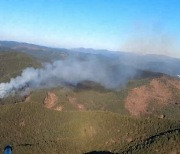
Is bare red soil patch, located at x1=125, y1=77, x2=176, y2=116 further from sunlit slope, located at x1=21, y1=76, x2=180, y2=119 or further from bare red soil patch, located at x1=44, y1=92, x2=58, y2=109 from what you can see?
bare red soil patch, located at x1=44, y1=92, x2=58, y2=109

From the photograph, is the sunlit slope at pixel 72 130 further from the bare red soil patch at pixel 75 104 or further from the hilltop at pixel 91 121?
the bare red soil patch at pixel 75 104

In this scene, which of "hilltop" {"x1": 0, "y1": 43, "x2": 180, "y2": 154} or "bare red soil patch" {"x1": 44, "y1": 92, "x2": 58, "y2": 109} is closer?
"hilltop" {"x1": 0, "y1": 43, "x2": 180, "y2": 154}

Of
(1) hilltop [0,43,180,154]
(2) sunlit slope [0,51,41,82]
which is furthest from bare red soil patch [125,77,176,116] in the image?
(2) sunlit slope [0,51,41,82]

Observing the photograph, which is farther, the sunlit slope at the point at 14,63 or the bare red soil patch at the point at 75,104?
the sunlit slope at the point at 14,63

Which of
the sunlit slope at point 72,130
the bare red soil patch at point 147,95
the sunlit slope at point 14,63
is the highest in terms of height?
the sunlit slope at point 14,63

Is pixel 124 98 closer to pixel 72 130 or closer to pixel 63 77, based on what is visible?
pixel 63 77

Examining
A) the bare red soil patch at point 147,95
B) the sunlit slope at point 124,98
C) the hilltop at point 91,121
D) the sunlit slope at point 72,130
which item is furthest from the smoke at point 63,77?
the sunlit slope at point 72,130
